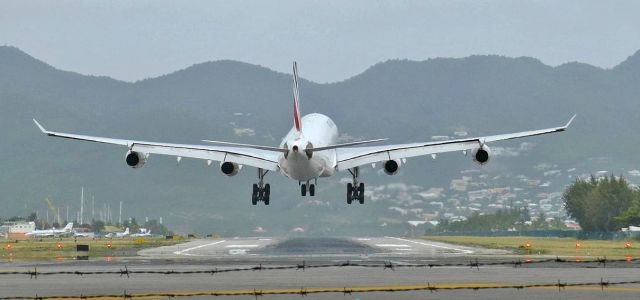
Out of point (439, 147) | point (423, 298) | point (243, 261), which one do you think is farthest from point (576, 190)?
point (423, 298)

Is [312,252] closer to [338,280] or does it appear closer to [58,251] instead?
[58,251]

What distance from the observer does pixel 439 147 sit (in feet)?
266

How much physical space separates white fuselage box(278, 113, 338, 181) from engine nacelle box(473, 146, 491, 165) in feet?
31.3

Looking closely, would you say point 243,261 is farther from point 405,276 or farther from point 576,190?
point 576,190

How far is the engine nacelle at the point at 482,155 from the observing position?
243 feet

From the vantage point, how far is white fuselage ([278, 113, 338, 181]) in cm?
7091

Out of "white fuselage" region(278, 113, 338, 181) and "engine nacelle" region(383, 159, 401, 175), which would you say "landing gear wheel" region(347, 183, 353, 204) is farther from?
"engine nacelle" region(383, 159, 401, 175)

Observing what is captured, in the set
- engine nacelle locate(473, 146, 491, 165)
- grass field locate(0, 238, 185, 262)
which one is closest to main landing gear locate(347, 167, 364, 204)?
engine nacelle locate(473, 146, 491, 165)

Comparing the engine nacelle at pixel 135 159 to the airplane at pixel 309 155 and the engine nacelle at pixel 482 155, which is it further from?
the engine nacelle at pixel 482 155

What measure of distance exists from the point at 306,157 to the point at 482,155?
37.9ft

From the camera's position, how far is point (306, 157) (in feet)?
233

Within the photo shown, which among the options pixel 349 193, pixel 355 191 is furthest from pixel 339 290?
pixel 349 193

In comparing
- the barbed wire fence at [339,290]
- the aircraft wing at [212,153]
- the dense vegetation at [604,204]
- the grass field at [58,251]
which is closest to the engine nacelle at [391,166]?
the aircraft wing at [212,153]

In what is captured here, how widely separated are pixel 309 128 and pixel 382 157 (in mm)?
5396
